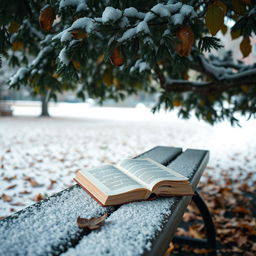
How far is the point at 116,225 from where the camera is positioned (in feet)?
2.79

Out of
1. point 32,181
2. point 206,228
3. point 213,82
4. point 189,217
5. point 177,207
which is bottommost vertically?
point 189,217

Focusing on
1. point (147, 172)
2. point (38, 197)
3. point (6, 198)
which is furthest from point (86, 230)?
point (6, 198)

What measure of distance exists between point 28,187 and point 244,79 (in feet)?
8.97

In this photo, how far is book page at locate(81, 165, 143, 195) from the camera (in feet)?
3.48

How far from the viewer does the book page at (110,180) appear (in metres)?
1.06

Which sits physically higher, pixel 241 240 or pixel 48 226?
pixel 48 226

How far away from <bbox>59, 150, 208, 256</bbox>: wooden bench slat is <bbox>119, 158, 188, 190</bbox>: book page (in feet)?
0.30

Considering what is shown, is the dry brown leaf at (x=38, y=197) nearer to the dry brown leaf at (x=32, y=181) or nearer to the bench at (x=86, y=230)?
the dry brown leaf at (x=32, y=181)

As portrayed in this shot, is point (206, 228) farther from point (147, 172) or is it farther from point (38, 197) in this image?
point (38, 197)

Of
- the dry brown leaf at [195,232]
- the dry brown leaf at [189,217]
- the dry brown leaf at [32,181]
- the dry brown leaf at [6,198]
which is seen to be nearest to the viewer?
the dry brown leaf at [195,232]

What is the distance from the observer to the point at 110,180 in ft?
3.87

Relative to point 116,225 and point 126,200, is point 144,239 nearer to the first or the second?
point 116,225

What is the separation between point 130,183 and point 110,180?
0.11 m

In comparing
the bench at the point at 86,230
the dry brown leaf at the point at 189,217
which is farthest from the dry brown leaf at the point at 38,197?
the bench at the point at 86,230
